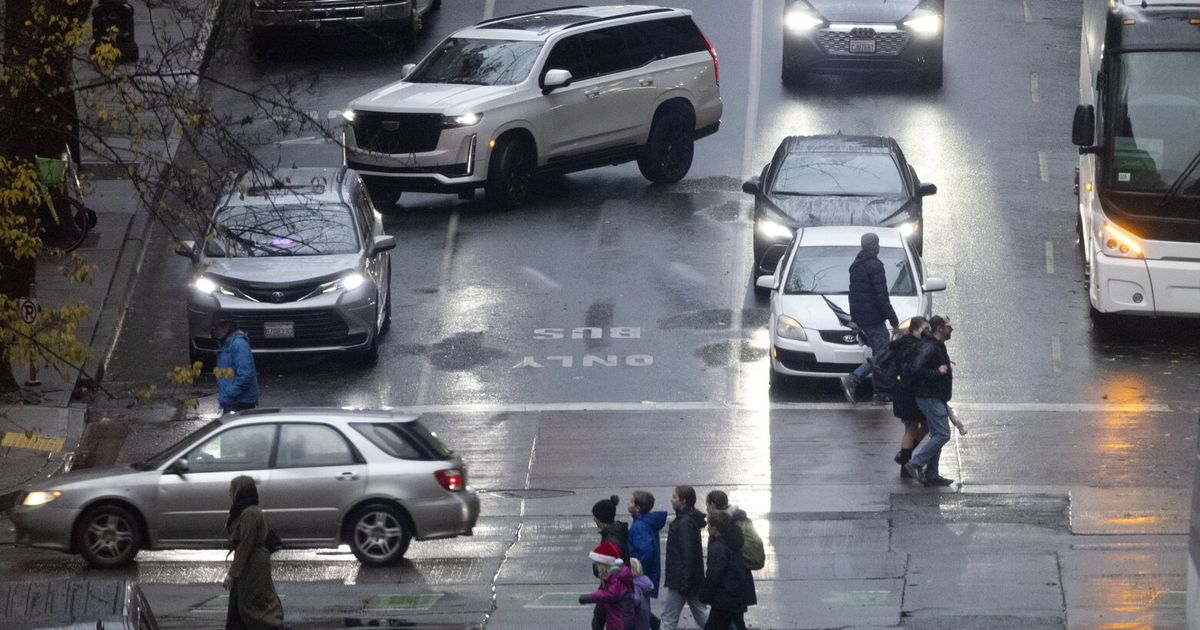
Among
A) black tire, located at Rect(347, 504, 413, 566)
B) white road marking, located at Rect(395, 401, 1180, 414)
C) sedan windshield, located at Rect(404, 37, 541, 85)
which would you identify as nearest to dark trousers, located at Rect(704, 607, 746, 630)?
black tire, located at Rect(347, 504, 413, 566)

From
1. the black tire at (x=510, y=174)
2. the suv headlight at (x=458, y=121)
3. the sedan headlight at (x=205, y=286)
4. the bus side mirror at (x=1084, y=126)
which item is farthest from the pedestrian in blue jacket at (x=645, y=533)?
the black tire at (x=510, y=174)

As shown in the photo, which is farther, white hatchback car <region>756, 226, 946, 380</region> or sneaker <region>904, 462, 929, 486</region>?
white hatchback car <region>756, 226, 946, 380</region>

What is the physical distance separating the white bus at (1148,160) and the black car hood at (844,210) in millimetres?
2646

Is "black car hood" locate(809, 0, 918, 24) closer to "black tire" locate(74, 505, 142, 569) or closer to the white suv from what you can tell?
the white suv

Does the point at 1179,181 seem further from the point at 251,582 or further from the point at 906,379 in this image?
the point at 251,582

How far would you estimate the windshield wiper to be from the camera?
2012 centimetres

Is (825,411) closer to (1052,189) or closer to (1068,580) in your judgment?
(1068,580)

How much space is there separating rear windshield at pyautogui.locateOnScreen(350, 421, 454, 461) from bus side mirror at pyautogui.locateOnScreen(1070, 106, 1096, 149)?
8700 millimetres

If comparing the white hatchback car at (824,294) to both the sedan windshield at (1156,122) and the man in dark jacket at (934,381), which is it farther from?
the man in dark jacket at (934,381)

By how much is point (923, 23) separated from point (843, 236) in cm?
969

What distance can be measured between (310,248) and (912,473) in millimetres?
7477

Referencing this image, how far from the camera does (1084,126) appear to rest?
66.4 feet

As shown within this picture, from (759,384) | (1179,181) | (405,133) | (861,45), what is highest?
(861,45)

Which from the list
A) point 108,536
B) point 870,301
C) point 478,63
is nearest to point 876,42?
point 478,63
